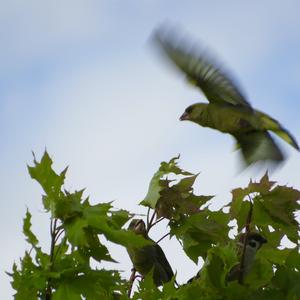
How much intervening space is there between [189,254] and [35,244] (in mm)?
1019

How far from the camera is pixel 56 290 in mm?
2840

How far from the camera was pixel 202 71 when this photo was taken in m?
4.40

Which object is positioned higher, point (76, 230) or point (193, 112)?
point (193, 112)

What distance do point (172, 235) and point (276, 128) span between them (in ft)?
3.66

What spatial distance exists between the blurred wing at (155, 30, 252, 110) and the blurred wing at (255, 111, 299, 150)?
0.14 metres

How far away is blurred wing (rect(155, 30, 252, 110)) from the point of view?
407 centimetres

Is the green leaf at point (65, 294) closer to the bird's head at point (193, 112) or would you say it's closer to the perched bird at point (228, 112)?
the perched bird at point (228, 112)

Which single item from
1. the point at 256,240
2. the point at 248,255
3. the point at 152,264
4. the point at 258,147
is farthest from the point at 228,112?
the point at 152,264

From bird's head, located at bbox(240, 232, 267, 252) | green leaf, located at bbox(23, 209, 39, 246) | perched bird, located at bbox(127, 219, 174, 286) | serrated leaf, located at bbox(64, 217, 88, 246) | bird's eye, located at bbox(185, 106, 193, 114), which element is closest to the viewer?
serrated leaf, located at bbox(64, 217, 88, 246)

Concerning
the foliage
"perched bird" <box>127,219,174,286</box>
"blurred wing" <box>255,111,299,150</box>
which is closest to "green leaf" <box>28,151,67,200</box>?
the foliage

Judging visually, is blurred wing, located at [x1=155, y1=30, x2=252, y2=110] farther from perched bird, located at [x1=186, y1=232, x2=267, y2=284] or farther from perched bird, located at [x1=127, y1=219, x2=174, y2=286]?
perched bird, located at [x1=127, y1=219, x2=174, y2=286]

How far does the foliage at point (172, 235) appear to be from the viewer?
2873mm

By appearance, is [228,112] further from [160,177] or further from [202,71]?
[160,177]

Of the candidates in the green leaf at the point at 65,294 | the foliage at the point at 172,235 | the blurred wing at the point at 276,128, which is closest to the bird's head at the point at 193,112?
the blurred wing at the point at 276,128
